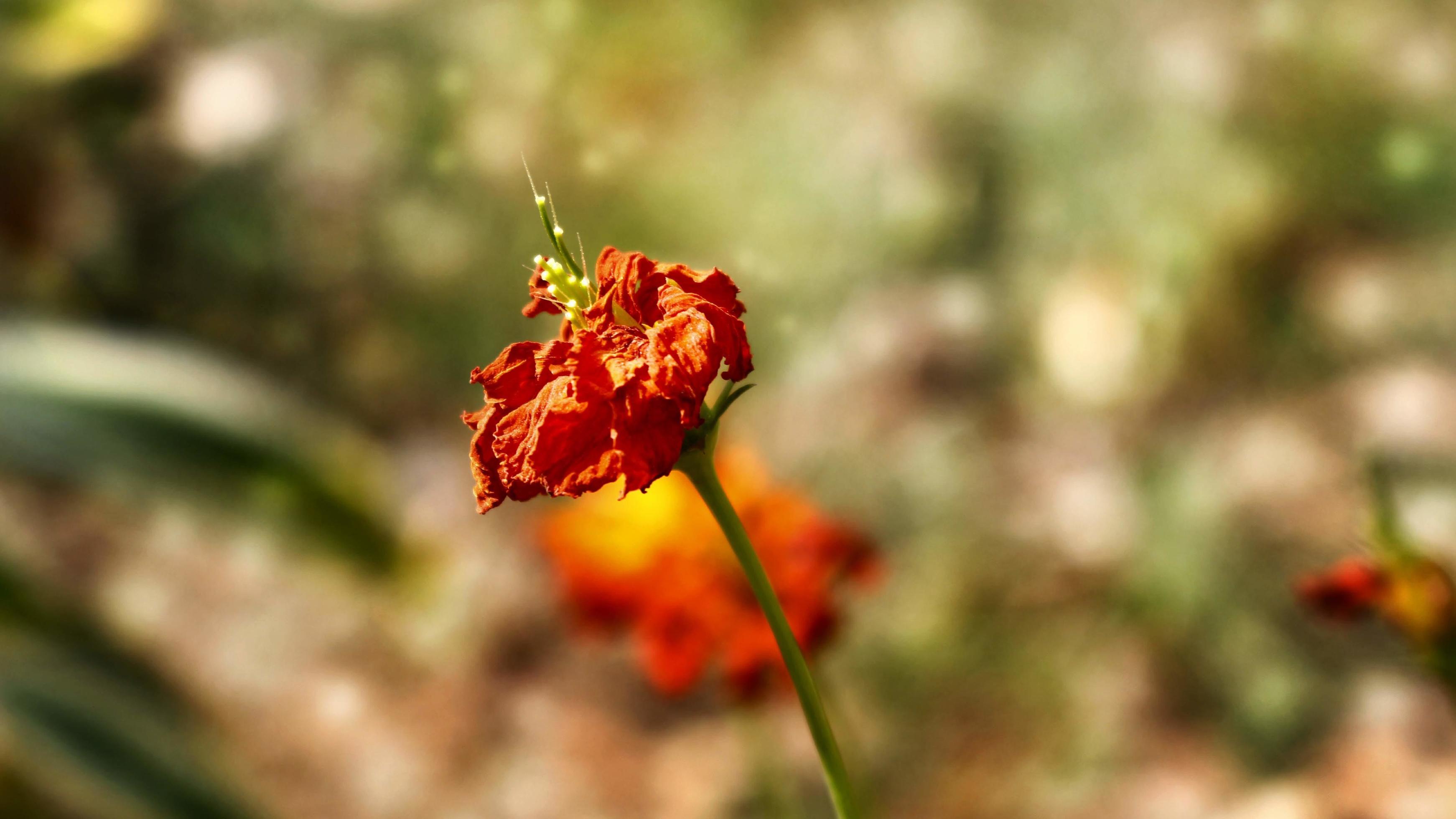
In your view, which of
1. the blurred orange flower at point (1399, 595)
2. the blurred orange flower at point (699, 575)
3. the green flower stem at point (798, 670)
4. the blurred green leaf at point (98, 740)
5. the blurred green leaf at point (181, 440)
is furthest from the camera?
the blurred green leaf at point (181, 440)

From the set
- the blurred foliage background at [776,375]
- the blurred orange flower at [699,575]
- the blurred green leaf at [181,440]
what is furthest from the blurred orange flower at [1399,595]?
the blurred green leaf at [181,440]

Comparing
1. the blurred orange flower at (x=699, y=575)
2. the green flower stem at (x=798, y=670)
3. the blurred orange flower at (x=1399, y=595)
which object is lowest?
the green flower stem at (x=798, y=670)

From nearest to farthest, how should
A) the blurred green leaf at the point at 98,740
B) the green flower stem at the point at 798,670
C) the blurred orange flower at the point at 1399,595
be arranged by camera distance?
the green flower stem at the point at 798,670 → the blurred orange flower at the point at 1399,595 → the blurred green leaf at the point at 98,740

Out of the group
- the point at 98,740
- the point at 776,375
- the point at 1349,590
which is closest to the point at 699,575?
the point at 1349,590

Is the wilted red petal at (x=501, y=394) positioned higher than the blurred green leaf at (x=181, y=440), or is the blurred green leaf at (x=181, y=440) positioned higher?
the blurred green leaf at (x=181, y=440)

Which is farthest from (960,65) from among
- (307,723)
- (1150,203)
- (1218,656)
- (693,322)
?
(693,322)

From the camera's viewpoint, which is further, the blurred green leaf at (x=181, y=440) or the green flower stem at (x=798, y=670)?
the blurred green leaf at (x=181, y=440)

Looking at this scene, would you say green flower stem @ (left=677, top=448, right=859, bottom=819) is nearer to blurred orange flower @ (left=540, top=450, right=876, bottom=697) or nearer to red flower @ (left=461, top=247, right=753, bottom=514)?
red flower @ (left=461, top=247, right=753, bottom=514)

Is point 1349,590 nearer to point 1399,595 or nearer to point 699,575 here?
point 1399,595

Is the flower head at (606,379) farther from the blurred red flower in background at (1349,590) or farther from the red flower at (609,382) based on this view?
the blurred red flower in background at (1349,590)
